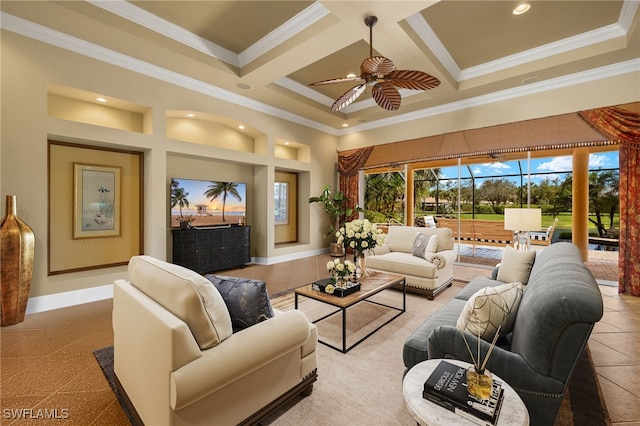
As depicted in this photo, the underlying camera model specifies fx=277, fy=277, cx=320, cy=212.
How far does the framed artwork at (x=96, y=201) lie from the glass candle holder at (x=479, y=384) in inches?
197

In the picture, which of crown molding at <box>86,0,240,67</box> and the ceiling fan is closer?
the ceiling fan

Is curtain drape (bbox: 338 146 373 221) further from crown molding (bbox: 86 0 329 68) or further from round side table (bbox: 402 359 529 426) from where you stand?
round side table (bbox: 402 359 529 426)

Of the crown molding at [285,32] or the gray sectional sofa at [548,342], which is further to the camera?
the crown molding at [285,32]

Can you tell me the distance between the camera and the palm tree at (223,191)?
5.51 metres

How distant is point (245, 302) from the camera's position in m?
1.67

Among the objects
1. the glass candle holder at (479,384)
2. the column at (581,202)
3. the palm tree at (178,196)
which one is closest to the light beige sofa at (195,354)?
the glass candle holder at (479,384)

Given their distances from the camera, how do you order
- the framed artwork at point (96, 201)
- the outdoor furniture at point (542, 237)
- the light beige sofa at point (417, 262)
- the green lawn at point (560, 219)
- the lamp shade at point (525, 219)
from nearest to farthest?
the lamp shade at point (525, 219) < the light beige sofa at point (417, 262) < the framed artwork at point (96, 201) < the outdoor furniture at point (542, 237) < the green lawn at point (560, 219)

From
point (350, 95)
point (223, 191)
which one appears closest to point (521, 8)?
point (350, 95)

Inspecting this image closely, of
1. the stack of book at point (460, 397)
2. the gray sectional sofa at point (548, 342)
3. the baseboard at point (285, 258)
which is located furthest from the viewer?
the baseboard at point (285, 258)

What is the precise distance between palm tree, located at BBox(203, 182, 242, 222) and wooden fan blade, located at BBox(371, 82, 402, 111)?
3.57m

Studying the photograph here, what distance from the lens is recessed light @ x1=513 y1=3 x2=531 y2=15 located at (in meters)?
3.20

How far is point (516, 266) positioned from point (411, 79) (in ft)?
7.55

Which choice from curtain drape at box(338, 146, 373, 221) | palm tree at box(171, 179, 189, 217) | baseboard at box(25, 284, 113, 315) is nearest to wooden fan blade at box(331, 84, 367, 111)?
palm tree at box(171, 179, 189, 217)

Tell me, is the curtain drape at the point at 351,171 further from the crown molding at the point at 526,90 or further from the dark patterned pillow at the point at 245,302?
the dark patterned pillow at the point at 245,302
